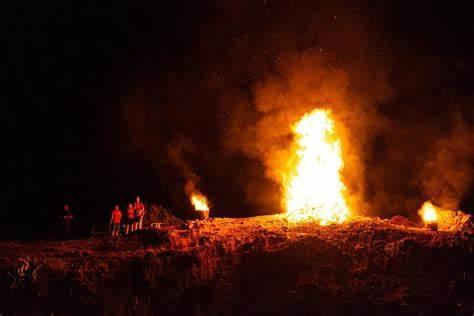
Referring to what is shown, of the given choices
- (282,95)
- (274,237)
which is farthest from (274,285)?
(282,95)

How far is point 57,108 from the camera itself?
34.1 meters

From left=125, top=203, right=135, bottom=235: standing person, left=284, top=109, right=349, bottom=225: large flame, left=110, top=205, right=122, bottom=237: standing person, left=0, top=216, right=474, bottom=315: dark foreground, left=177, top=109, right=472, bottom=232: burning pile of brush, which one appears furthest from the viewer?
left=125, top=203, right=135, bottom=235: standing person

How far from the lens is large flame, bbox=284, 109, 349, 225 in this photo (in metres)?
16.8

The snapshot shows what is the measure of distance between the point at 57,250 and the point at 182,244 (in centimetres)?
393

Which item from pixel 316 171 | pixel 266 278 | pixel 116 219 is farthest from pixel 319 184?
pixel 116 219

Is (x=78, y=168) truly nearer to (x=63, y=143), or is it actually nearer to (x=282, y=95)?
(x=63, y=143)

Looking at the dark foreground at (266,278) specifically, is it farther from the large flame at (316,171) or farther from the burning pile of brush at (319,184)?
the large flame at (316,171)

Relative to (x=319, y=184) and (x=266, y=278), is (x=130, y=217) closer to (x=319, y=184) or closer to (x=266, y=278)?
(x=319, y=184)

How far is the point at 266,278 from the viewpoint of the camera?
11.4m

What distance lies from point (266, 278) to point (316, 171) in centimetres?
702

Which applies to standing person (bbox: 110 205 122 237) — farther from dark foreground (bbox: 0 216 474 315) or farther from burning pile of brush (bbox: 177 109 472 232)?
dark foreground (bbox: 0 216 474 315)

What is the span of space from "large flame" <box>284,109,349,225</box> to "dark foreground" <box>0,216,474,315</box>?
358 cm

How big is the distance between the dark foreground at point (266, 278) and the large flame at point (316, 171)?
3.58 m

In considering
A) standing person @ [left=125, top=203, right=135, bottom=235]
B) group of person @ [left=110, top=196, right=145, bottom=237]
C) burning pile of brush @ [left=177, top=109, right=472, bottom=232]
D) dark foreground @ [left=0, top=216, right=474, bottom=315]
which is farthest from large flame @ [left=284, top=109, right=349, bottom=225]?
standing person @ [left=125, top=203, right=135, bottom=235]
